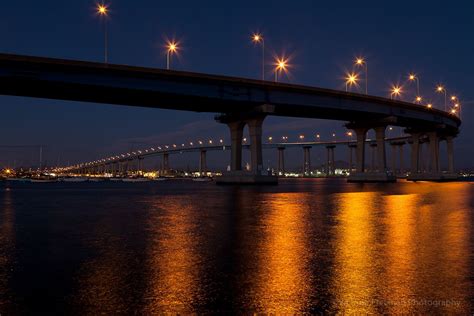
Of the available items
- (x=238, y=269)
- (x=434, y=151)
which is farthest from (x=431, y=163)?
(x=238, y=269)

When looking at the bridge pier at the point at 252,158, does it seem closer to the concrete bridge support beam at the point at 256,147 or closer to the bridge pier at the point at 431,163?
the concrete bridge support beam at the point at 256,147

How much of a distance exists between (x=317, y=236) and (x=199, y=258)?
5.26m

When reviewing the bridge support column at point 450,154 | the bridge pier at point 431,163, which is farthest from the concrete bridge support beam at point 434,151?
the bridge support column at point 450,154

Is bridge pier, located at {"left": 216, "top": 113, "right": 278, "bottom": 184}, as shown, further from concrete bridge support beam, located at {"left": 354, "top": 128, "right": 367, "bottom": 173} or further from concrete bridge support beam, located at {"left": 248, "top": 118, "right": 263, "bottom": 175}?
concrete bridge support beam, located at {"left": 354, "top": 128, "right": 367, "bottom": 173}

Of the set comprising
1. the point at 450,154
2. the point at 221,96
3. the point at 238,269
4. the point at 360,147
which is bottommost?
the point at 238,269

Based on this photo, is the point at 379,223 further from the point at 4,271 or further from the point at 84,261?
the point at 4,271

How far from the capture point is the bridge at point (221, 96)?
54.0 m

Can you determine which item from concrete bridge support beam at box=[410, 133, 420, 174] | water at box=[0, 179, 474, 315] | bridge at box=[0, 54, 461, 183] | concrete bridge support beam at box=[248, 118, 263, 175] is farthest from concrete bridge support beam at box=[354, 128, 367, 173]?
water at box=[0, 179, 474, 315]

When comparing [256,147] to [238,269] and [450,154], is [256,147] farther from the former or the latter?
[450,154]

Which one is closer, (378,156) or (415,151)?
(378,156)

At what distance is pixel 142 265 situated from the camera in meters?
10.0

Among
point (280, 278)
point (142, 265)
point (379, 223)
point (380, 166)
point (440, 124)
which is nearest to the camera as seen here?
point (280, 278)

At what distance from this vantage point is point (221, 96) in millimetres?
67625

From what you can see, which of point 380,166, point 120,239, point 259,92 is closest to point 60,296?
point 120,239
